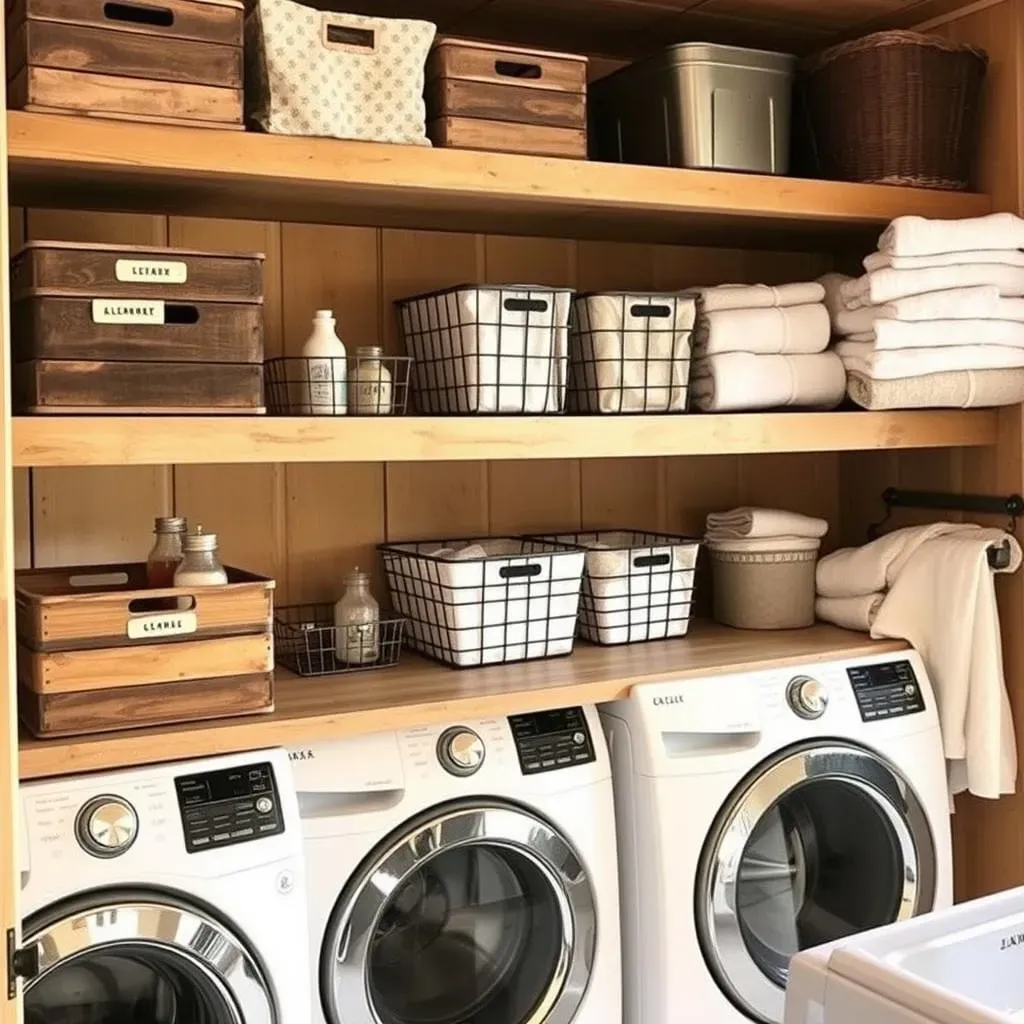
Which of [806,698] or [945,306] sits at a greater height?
[945,306]

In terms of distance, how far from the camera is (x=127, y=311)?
1.74m

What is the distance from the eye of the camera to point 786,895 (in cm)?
226

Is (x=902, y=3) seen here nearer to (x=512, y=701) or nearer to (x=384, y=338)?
(x=384, y=338)

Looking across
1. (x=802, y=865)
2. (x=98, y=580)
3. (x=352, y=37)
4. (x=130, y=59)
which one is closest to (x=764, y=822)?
(x=802, y=865)

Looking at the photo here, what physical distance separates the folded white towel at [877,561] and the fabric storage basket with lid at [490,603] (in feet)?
1.83

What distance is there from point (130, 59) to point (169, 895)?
109 cm

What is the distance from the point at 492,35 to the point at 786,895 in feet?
5.33

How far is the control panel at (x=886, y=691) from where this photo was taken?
2.26 m

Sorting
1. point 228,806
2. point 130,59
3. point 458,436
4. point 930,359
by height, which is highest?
point 130,59

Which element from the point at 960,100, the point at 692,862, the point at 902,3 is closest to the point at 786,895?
the point at 692,862

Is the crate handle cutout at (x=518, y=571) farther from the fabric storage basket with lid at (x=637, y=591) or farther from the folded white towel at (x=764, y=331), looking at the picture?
the folded white towel at (x=764, y=331)

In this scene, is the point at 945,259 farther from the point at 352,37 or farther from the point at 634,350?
the point at 352,37

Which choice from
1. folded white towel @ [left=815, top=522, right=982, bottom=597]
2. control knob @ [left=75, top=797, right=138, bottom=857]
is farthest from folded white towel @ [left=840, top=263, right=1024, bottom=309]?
control knob @ [left=75, top=797, right=138, bottom=857]

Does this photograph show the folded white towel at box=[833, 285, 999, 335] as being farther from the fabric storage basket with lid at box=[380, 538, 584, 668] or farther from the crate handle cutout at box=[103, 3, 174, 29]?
the crate handle cutout at box=[103, 3, 174, 29]
